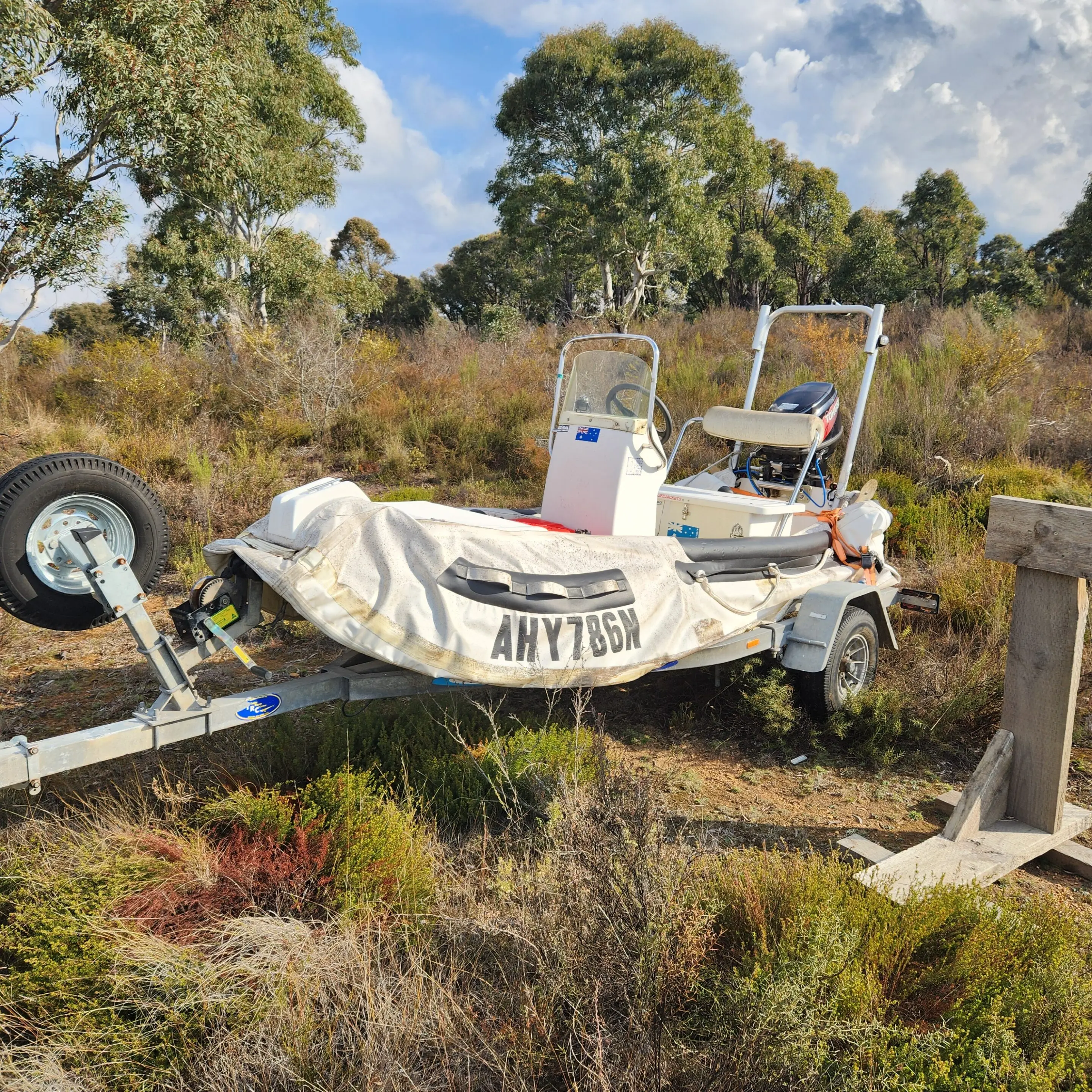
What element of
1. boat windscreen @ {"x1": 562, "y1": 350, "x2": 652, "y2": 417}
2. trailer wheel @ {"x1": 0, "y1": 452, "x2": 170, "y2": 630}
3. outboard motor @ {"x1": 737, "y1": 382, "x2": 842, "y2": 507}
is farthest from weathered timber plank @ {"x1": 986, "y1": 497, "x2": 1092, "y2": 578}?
trailer wheel @ {"x1": 0, "y1": 452, "x2": 170, "y2": 630}

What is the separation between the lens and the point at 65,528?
10.1ft

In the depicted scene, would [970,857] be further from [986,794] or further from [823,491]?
[823,491]

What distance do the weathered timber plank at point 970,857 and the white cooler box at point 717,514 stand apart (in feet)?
6.19

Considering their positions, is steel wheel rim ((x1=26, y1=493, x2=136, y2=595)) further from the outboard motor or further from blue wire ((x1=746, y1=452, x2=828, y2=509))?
the outboard motor

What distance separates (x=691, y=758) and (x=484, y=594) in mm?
1966

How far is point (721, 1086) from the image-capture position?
2.03m

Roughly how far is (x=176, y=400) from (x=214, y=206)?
34.4 feet

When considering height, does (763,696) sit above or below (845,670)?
below

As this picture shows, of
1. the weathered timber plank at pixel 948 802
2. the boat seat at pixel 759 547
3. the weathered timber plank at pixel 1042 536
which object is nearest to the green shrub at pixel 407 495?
the boat seat at pixel 759 547

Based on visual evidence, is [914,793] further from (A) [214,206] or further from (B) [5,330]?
(A) [214,206]

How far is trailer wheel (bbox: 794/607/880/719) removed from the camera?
4.65 meters

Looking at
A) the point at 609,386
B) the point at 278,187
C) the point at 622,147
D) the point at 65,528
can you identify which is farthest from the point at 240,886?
the point at 622,147

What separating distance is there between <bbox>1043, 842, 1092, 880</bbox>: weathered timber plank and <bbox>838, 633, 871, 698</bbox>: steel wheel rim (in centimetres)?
134

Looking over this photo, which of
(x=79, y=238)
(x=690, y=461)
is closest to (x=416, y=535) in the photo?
(x=690, y=461)
